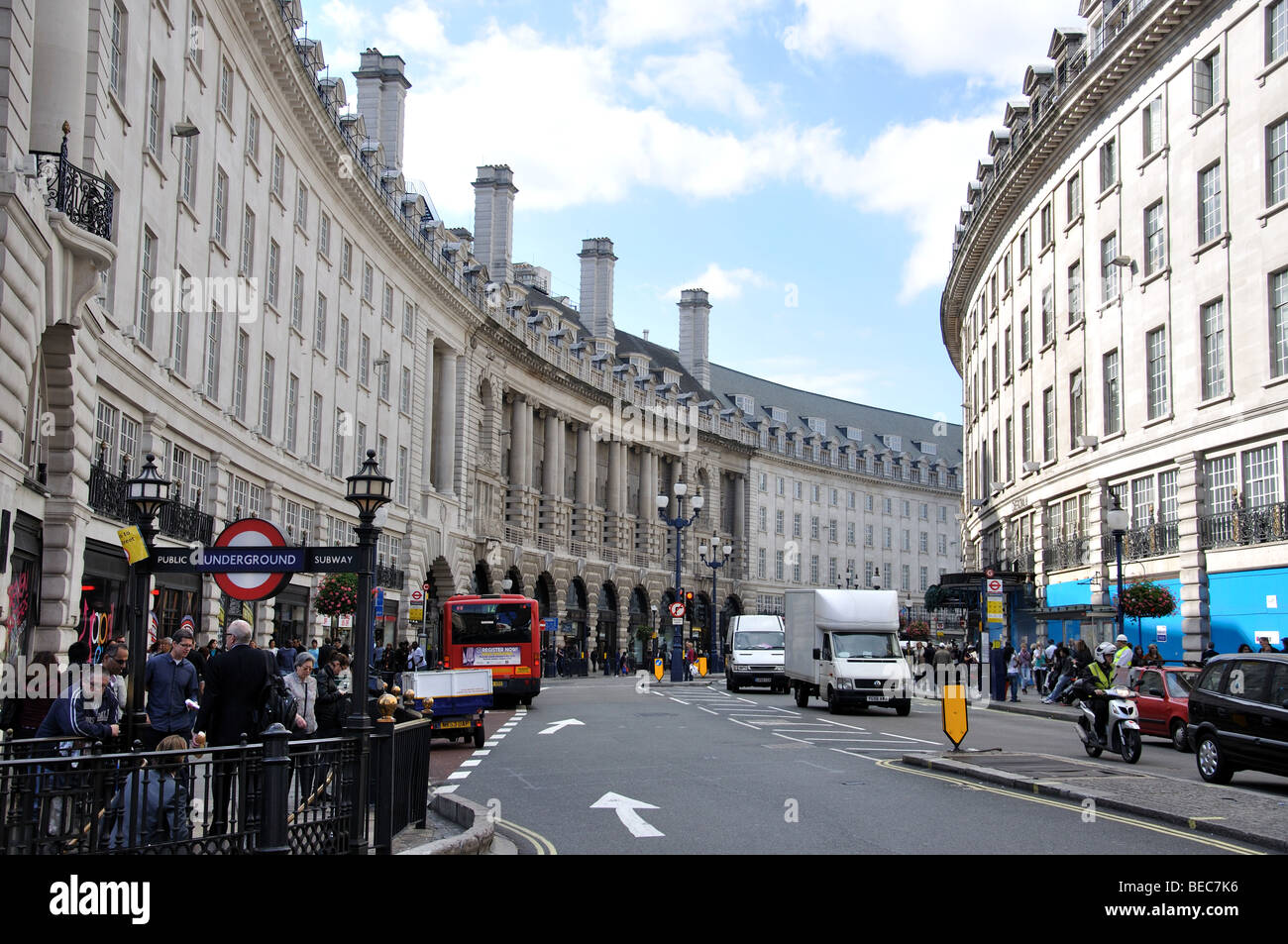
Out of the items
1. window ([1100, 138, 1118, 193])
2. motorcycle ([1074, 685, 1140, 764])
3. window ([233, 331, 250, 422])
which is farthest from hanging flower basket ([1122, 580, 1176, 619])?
window ([233, 331, 250, 422])

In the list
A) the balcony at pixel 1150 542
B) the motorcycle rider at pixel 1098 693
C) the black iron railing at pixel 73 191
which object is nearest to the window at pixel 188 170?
the black iron railing at pixel 73 191

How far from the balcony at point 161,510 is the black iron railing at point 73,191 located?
14.1ft

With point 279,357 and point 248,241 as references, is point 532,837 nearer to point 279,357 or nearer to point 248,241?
point 248,241

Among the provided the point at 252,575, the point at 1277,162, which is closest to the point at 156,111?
the point at 252,575

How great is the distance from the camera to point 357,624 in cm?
1020

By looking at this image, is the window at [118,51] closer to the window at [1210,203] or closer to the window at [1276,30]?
the window at [1276,30]

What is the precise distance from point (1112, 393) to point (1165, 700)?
18.3 metres

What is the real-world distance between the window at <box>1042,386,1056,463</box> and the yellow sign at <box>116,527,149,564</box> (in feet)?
126

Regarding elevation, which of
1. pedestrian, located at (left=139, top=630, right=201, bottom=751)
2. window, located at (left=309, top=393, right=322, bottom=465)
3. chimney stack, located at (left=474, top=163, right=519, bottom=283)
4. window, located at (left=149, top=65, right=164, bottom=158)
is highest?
chimney stack, located at (left=474, top=163, right=519, bottom=283)

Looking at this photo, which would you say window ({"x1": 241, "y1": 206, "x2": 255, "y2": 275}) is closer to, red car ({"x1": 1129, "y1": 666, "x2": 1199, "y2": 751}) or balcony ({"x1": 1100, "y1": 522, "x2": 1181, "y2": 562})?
red car ({"x1": 1129, "y1": 666, "x2": 1199, "y2": 751})

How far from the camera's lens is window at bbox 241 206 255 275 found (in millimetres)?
32844
